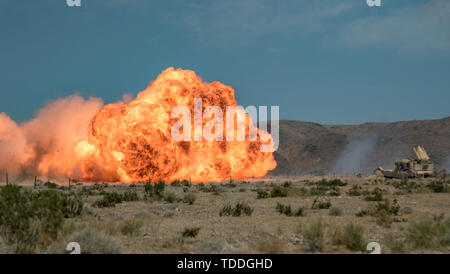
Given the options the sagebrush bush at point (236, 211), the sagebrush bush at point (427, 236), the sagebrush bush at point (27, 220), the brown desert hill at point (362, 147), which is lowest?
the sagebrush bush at point (236, 211)

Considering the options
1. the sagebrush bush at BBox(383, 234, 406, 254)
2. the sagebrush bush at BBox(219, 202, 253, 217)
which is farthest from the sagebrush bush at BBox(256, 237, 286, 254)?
the sagebrush bush at BBox(219, 202, 253, 217)

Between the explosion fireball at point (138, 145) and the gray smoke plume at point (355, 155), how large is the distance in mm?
53040

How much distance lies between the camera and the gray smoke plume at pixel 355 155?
362 ft

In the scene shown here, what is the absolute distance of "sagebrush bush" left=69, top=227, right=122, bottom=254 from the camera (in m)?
10.2

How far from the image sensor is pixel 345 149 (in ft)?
403

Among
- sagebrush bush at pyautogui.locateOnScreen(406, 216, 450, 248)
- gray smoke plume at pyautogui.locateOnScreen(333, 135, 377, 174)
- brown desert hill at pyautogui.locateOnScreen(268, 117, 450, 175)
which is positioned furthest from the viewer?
brown desert hill at pyautogui.locateOnScreen(268, 117, 450, 175)

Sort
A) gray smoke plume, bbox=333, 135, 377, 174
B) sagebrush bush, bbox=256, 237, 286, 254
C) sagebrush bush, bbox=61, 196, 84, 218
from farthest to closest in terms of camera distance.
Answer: gray smoke plume, bbox=333, 135, 377, 174 < sagebrush bush, bbox=61, 196, 84, 218 < sagebrush bush, bbox=256, 237, 286, 254

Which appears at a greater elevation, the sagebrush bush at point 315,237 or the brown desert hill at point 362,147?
the brown desert hill at point 362,147

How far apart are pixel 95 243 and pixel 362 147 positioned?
118 metres

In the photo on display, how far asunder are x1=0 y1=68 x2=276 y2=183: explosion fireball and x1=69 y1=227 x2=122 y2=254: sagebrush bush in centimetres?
3951

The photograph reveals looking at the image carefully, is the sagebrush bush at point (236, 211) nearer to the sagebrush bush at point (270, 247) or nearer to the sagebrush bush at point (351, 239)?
the sagebrush bush at point (351, 239)

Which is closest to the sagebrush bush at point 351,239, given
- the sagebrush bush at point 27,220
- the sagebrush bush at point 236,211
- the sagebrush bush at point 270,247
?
the sagebrush bush at point 270,247

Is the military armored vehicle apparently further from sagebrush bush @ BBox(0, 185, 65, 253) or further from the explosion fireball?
sagebrush bush @ BBox(0, 185, 65, 253)
